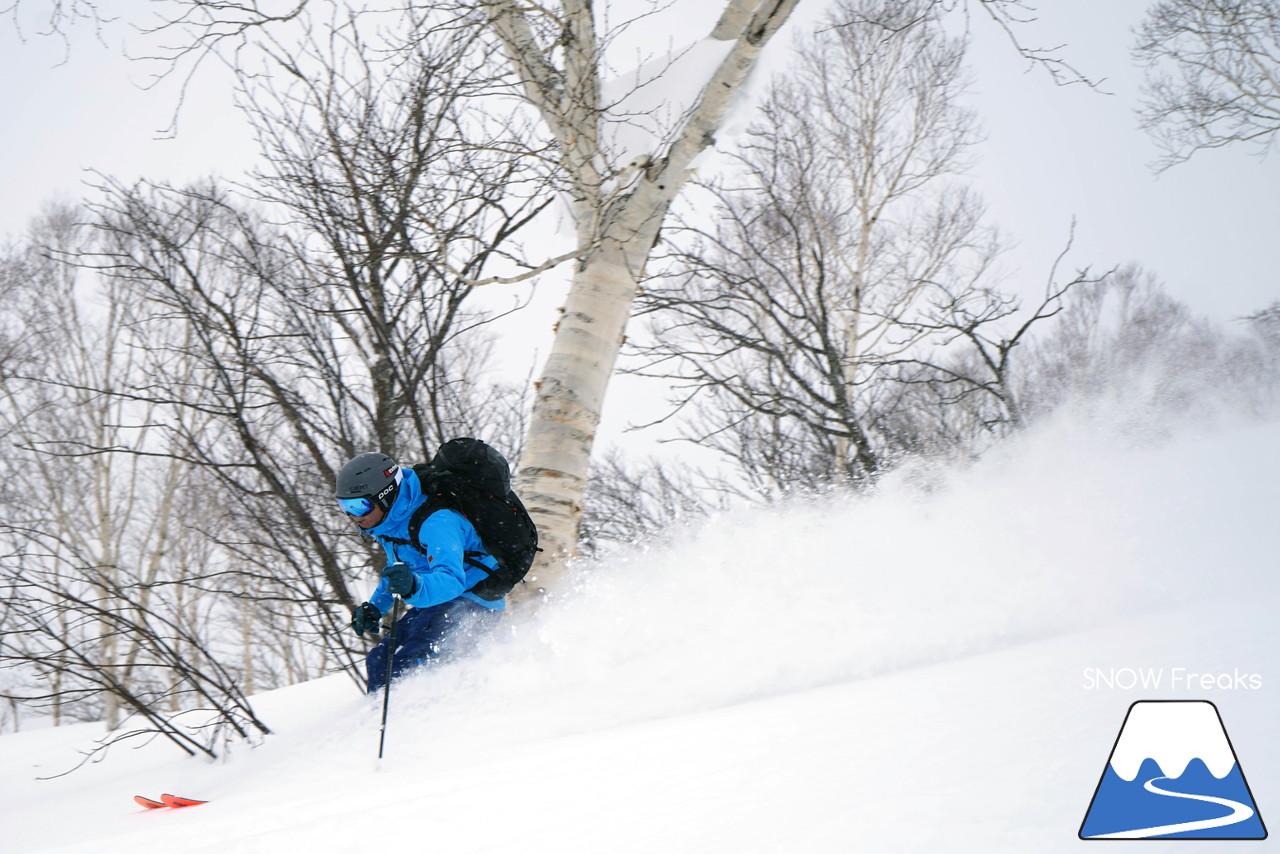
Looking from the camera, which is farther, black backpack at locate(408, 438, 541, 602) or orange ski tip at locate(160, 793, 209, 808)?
black backpack at locate(408, 438, 541, 602)

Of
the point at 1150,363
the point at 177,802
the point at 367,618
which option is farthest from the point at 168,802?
the point at 1150,363

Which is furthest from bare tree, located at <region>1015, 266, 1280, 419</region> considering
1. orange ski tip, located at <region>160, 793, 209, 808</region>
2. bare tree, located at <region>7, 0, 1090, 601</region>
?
orange ski tip, located at <region>160, 793, 209, 808</region>

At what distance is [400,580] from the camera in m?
3.01

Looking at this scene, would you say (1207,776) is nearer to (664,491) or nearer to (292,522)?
(292,522)

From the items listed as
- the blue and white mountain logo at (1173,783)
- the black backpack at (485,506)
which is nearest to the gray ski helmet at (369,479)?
the black backpack at (485,506)

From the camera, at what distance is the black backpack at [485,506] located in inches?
132

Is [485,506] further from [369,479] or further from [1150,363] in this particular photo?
[1150,363]

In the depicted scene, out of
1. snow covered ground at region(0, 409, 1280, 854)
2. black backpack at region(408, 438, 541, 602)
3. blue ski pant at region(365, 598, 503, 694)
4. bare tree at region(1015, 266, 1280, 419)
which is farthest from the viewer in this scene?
bare tree at region(1015, 266, 1280, 419)

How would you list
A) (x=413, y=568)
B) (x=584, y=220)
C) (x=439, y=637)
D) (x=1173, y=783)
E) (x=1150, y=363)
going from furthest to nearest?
(x=1150, y=363) < (x=584, y=220) < (x=439, y=637) < (x=413, y=568) < (x=1173, y=783)

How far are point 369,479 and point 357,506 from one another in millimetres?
142

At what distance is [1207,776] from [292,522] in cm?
485

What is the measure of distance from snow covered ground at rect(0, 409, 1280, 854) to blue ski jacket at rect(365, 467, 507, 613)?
0.57m

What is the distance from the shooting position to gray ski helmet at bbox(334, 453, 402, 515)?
125 inches

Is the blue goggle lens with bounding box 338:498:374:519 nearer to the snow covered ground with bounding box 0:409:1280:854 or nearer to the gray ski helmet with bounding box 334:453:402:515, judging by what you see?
the gray ski helmet with bounding box 334:453:402:515
